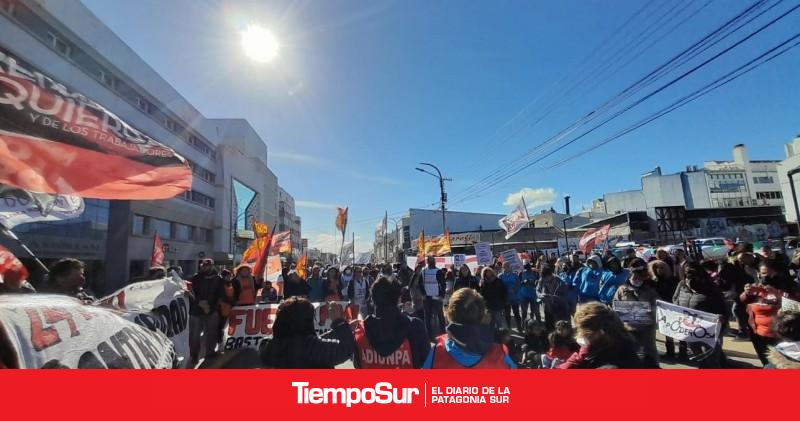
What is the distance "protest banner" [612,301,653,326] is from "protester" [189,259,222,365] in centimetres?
569

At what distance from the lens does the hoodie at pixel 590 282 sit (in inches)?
258

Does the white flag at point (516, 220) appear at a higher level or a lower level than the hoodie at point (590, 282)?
higher

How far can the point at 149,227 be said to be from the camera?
90.2 feet

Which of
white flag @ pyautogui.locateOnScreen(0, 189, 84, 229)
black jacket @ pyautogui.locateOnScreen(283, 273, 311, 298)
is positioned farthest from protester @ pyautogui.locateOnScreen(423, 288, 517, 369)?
black jacket @ pyautogui.locateOnScreen(283, 273, 311, 298)

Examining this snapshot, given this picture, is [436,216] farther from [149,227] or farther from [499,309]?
[499,309]

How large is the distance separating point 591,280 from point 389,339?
17.5 feet

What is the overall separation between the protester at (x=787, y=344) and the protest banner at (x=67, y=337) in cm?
372

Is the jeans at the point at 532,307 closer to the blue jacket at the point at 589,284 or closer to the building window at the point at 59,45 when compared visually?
the blue jacket at the point at 589,284

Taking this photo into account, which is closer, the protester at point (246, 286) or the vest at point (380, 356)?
the vest at point (380, 356)

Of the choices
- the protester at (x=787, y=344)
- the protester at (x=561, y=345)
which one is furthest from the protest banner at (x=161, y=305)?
the protester at (x=787, y=344)

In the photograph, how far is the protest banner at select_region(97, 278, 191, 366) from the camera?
333cm
